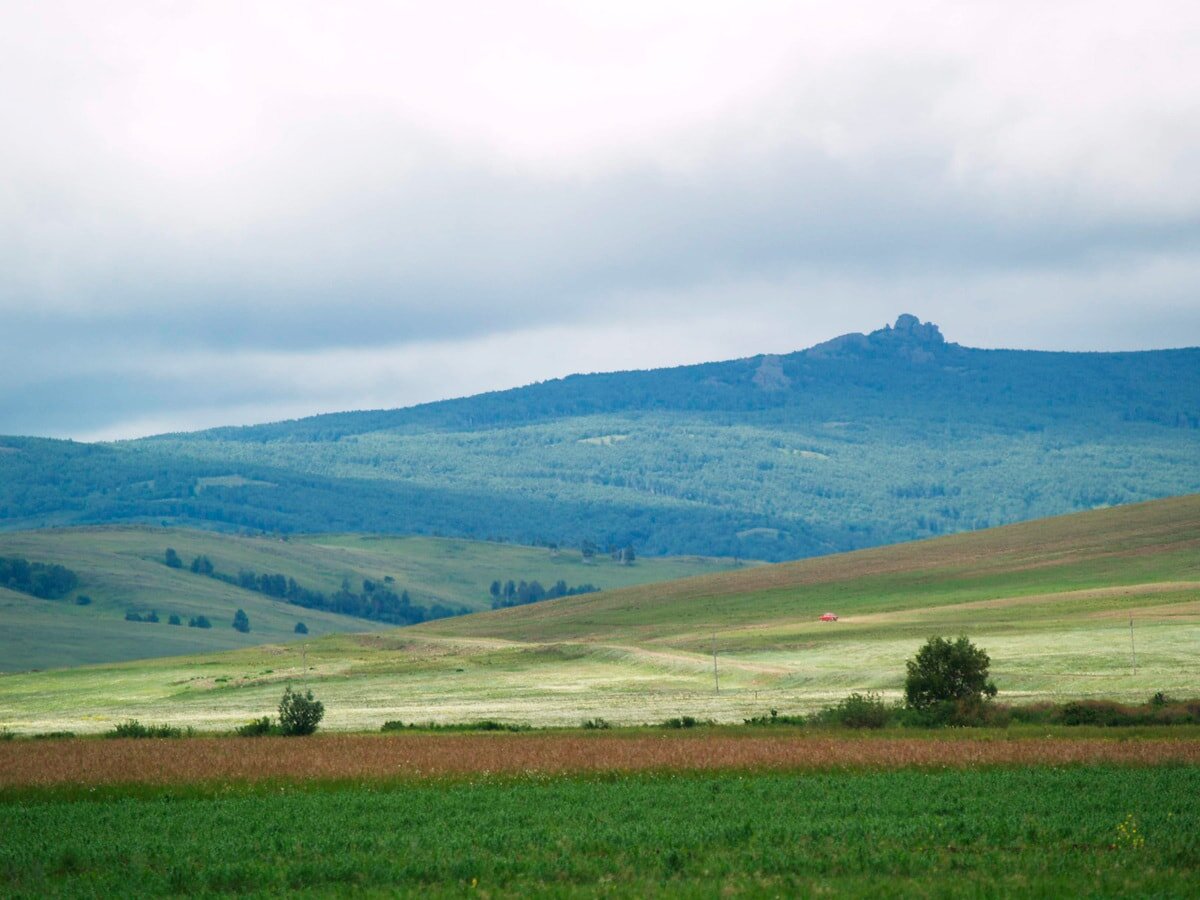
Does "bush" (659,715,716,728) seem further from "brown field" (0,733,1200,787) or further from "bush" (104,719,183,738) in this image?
"bush" (104,719,183,738)

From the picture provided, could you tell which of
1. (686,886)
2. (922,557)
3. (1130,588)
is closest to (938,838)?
(686,886)

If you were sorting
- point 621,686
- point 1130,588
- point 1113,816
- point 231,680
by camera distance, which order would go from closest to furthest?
1. point 1113,816
2. point 621,686
3. point 231,680
4. point 1130,588

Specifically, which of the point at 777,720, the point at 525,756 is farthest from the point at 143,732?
the point at 777,720

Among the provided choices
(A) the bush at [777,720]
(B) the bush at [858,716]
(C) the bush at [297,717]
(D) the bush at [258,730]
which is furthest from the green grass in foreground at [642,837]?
(D) the bush at [258,730]

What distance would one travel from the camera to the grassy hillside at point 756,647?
66.8 meters

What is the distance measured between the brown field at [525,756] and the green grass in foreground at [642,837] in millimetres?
2105

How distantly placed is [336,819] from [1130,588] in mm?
91292

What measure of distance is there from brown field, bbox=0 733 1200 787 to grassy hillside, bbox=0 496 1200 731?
14.1 m

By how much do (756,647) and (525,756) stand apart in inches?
2309

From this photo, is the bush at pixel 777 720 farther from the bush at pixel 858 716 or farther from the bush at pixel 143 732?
the bush at pixel 143 732

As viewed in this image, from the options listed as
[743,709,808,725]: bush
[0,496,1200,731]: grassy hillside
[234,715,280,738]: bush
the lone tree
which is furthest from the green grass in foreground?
[0,496,1200,731]: grassy hillside

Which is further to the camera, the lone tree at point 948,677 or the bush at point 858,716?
the lone tree at point 948,677

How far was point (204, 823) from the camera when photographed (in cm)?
2888

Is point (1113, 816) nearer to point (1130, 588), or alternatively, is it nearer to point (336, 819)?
point (336, 819)
